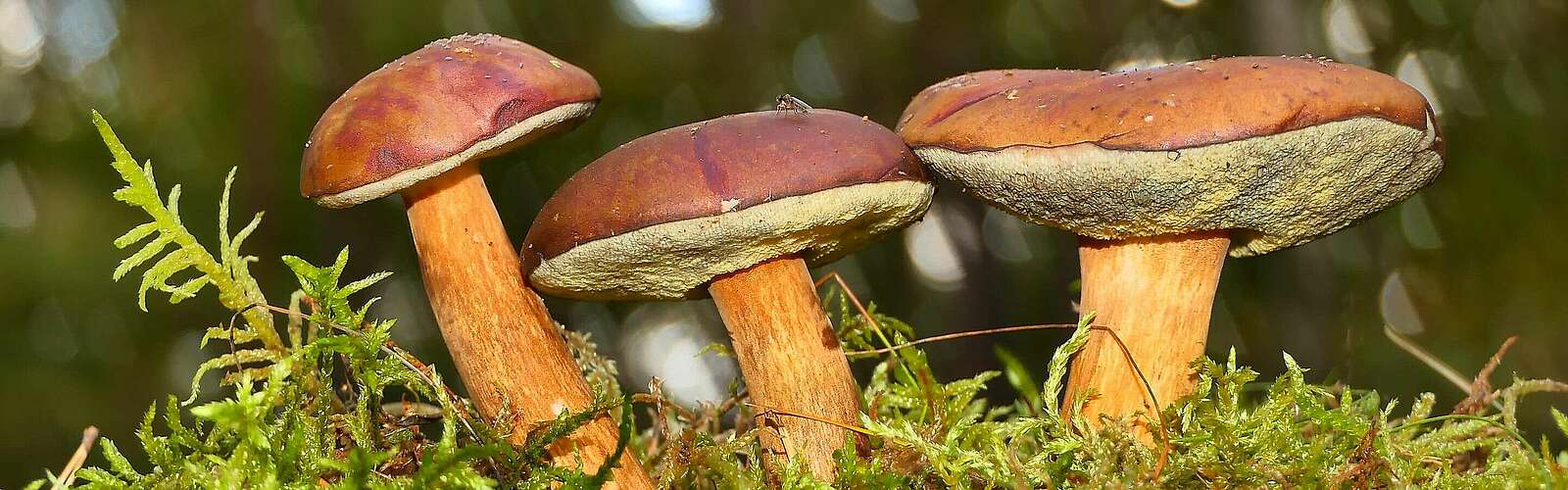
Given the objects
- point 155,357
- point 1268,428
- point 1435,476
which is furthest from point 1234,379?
point 155,357

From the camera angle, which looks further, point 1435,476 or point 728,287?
point 728,287

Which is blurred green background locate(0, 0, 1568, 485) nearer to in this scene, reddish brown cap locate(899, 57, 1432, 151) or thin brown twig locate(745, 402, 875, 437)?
reddish brown cap locate(899, 57, 1432, 151)

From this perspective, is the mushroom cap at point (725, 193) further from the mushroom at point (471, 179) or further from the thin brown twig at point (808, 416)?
the thin brown twig at point (808, 416)

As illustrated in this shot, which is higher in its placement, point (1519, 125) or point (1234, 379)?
point (1234, 379)

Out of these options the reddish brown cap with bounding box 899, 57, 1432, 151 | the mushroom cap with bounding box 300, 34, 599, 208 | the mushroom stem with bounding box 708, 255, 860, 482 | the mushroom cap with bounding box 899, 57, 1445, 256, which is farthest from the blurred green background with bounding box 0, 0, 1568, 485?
the mushroom cap with bounding box 300, 34, 599, 208

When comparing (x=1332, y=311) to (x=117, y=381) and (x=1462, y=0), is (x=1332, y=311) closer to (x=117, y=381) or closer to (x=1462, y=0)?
(x=1462, y=0)

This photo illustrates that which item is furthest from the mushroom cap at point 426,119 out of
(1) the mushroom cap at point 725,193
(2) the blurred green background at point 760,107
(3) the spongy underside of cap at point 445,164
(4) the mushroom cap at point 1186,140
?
(2) the blurred green background at point 760,107

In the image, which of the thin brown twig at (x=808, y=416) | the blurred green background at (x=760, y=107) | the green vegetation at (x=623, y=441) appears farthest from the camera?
the blurred green background at (x=760, y=107)
